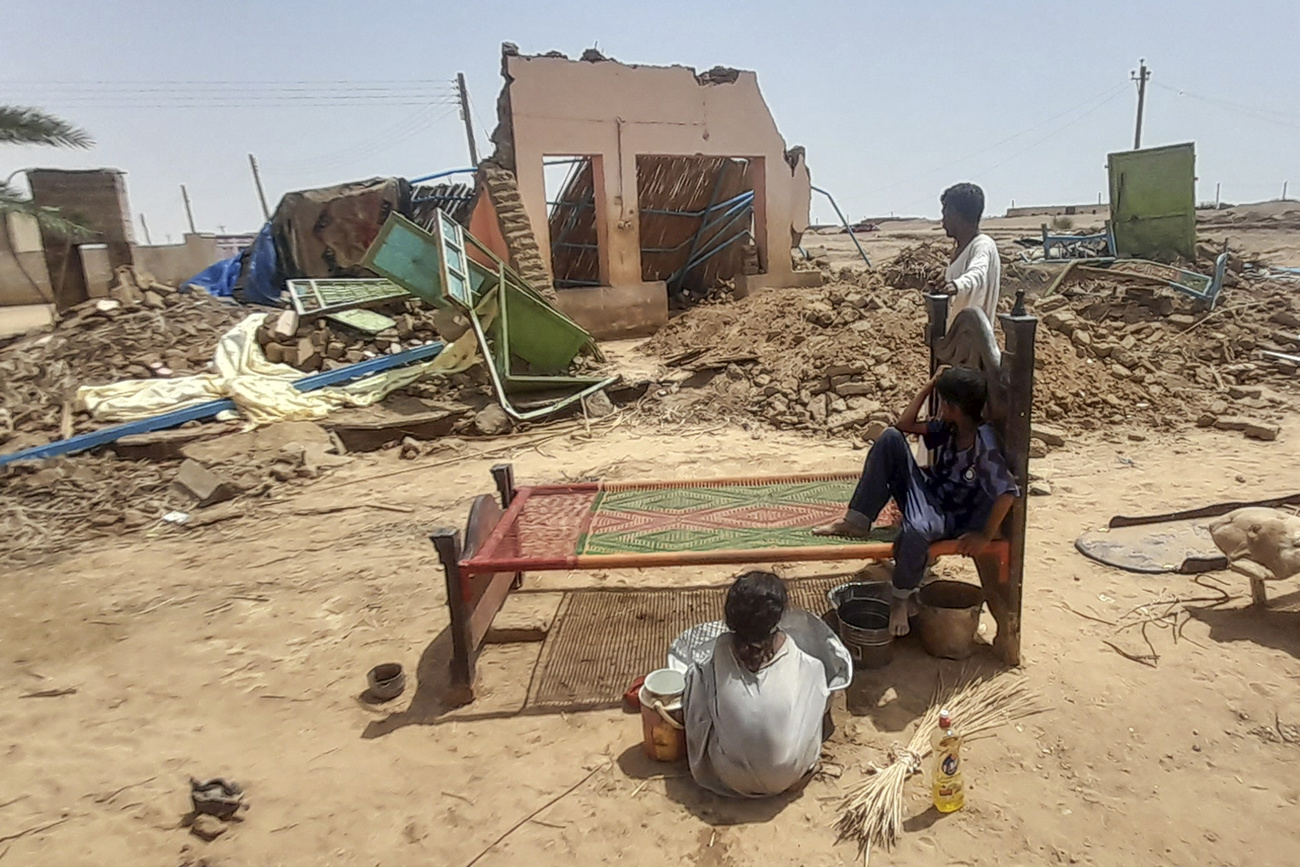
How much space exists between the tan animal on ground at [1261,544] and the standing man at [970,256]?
4.67ft

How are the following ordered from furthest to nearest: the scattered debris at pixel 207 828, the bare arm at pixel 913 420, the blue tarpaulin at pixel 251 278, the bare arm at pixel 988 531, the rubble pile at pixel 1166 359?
the blue tarpaulin at pixel 251 278
the rubble pile at pixel 1166 359
the bare arm at pixel 913 420
the bare arm at pixel 988 531
the scattered debris at pixel 207 828

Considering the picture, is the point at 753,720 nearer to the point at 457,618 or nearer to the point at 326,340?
the point at 457,618

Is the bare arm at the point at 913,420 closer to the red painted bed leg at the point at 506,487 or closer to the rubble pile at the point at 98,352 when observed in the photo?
the red painted bed leg at the point at 506,487

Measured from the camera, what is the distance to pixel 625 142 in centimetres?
1162

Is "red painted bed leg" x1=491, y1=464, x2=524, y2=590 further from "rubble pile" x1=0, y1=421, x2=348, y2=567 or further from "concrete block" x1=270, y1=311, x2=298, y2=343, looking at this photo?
"concrete block" x1=270, y1=311, x2=298, y2=343

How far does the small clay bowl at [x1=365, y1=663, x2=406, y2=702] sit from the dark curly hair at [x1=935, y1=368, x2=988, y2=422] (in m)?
2.50

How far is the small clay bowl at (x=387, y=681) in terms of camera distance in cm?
334

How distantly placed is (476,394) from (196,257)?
29.0 feet

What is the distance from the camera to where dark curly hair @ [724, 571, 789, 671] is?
2529 mm

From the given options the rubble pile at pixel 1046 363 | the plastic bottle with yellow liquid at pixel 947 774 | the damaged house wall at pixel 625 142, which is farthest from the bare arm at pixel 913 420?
the damaged house wall at pixel 625 142

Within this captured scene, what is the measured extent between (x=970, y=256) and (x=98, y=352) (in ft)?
28.0

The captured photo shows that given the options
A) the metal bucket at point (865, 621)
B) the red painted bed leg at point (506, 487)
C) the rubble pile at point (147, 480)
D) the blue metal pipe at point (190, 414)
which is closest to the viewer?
the metal bucket at point (865, 621)

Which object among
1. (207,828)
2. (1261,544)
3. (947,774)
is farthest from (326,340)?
(1261,544)

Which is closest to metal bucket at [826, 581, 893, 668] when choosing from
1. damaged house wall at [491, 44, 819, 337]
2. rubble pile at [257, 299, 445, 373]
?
rubble pile at [257, 299, 445, 373]
